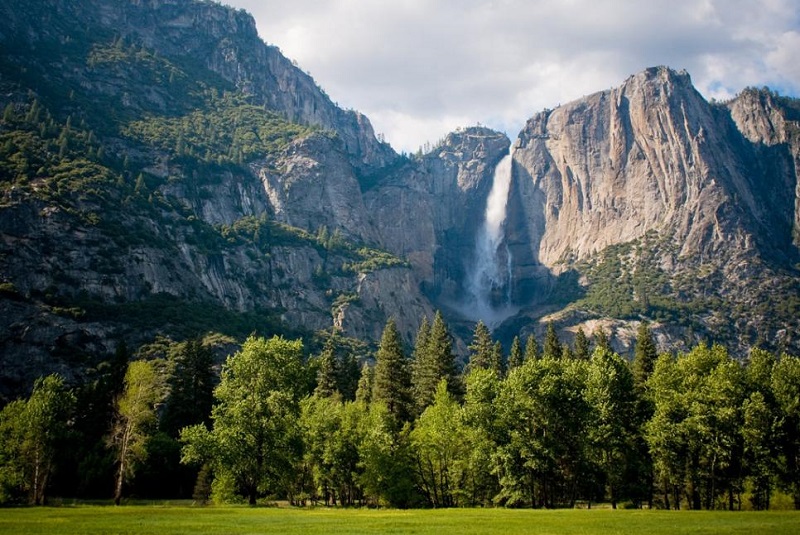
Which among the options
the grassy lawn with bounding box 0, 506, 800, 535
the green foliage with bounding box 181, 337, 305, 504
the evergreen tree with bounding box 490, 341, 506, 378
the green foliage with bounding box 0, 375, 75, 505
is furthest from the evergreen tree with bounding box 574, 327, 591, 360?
the green foliage with bounding box 0, 375, 75, 505

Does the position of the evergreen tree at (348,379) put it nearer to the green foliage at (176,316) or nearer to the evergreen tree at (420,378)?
the evergreen tree at (420,378)

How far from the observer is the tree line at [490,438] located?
4647 cm

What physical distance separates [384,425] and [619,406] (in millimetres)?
19880

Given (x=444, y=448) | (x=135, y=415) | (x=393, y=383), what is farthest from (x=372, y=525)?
(x=393, y=383)

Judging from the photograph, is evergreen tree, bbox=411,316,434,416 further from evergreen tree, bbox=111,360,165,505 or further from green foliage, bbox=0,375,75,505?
green foliage, bbox=0,375,75,505

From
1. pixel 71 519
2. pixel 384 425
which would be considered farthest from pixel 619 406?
pixel 71 519

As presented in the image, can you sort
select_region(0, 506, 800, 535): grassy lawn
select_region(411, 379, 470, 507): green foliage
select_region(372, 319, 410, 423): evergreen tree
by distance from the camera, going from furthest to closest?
select_region(372, 319, 410, 423): evergreen tree → select_region(411, 379, 470, 507): green foliage → select_region(0, 506, 800, 535): grassy lawn

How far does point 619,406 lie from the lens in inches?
1984

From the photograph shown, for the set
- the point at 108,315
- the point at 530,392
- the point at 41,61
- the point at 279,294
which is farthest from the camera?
the point at 41,61

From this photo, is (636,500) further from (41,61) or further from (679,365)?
(41,61)

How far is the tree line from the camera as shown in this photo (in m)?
46.5

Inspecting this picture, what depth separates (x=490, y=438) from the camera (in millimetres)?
48906

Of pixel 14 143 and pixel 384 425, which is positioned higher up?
pixel 14 143

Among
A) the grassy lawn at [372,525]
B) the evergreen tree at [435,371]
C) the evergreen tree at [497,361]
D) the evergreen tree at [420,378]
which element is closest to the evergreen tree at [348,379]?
the evergreen tree at [420,378]
